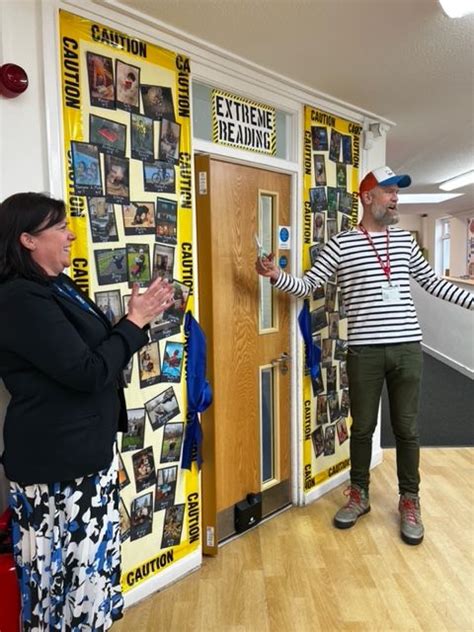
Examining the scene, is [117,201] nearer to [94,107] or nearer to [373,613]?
[94,107]

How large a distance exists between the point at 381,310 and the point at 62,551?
1.82 metres

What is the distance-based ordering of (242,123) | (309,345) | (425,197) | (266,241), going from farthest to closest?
(425,197) < (309,345) < (266,241) < (242,123)

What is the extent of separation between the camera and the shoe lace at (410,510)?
266 centimetres

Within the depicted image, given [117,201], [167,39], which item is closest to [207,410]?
[117,201]

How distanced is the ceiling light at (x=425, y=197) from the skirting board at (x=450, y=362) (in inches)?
84.4

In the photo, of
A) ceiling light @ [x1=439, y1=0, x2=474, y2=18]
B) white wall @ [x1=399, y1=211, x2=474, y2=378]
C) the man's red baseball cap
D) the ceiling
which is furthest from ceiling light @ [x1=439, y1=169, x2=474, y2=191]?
ceiling light @ [x1=439, y1=0, x2=474, y2=18]

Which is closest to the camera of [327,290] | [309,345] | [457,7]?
[457,7]

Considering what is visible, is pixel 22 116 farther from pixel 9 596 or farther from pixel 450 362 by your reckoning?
pixel 450 362

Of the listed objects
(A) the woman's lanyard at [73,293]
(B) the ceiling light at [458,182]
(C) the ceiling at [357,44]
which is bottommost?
(A) the woman's lanyard at [73,293]

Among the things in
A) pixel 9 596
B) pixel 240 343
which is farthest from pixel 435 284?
pixel 9 596

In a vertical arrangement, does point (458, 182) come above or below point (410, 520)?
above

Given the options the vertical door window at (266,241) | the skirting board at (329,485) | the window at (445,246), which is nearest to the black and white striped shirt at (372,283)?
the vertical door window at (266,241)

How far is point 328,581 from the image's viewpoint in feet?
7.51

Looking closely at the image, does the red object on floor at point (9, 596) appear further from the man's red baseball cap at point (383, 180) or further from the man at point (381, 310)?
the man's red baseball cap at point (383, 180)
